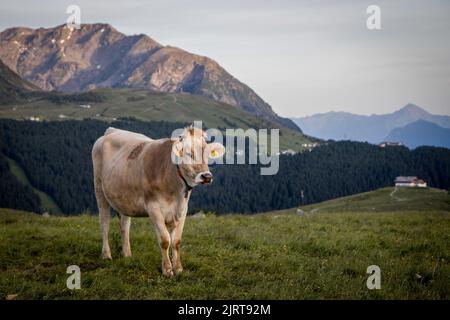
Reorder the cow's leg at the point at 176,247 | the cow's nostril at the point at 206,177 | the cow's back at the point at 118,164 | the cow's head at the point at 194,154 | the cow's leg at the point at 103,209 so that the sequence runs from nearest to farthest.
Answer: the cow's nostril at the point at 206,177 < the cow's head at the point at 194,154 < the cow's leg at the point at 176,247 < the cow's back at the point at 118,164 < the cow's leg at the point at 103,209

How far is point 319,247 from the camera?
46.8 ft

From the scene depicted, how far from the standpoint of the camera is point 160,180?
36.9ft

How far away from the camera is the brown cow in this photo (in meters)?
10.6

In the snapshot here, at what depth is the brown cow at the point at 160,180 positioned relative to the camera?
1063 cm

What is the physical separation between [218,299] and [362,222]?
13481 millimetres

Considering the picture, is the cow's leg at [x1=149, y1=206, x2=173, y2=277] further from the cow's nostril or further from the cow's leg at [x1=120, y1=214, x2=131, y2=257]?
the cow's leg at [x1=120, y1=214, x2=131, y2=257]

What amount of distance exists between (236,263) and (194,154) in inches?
134

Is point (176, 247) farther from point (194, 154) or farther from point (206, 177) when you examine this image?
point (194, 154)

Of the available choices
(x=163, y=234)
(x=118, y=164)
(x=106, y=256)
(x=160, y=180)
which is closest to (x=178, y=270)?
(x=163, y=234)

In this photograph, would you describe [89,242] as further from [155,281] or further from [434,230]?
[434,230]

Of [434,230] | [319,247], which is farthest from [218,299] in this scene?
[434,230]

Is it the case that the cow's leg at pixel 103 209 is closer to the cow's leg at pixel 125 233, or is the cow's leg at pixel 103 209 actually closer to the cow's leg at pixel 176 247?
the cow's leg at pixel 125 233

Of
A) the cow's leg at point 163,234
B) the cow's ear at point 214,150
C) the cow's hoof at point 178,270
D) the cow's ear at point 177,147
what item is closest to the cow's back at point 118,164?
the cow's leg at point 163,234

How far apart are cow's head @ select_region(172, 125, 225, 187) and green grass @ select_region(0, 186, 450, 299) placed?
7.81 ft
